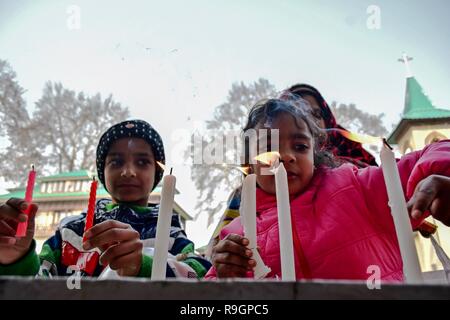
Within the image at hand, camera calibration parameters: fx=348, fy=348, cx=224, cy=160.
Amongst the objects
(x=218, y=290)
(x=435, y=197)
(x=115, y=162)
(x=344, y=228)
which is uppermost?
(x=115, y=162)

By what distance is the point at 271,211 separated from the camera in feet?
5.85

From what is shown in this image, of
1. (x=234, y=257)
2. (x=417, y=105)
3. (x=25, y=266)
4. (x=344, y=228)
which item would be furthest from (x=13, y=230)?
(x=417, y=105)

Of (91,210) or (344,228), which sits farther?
(344,228)

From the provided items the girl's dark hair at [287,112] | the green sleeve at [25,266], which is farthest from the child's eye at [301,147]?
the green sleeve at [25,266]

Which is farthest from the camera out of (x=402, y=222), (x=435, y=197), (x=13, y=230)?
(x=13, y=230)

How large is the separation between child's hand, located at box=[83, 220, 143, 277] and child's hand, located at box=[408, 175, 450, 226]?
31.2 inches

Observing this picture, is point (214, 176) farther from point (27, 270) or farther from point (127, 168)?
point (27, 270)

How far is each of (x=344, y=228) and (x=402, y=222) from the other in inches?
30.3

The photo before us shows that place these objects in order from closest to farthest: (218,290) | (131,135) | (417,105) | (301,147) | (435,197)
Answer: (218,290)
(435,197)
(301,147)
(131,135)
(417,105)

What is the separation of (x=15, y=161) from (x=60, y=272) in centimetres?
1252

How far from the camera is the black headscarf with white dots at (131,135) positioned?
2.49 m

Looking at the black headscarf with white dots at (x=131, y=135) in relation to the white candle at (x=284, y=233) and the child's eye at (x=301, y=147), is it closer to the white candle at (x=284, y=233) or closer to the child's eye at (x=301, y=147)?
the child's eye at (x=301, y=147)

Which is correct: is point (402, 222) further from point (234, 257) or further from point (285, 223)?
point (234, 257)

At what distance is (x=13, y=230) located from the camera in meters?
1.21
